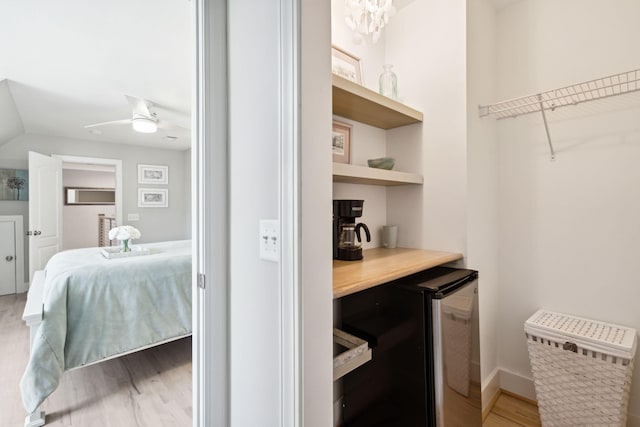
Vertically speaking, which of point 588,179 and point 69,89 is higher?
point 69,89

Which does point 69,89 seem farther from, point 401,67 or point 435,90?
point 435,90

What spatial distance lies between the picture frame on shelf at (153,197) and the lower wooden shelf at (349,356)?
5.09 metres

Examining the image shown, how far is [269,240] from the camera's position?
87cm

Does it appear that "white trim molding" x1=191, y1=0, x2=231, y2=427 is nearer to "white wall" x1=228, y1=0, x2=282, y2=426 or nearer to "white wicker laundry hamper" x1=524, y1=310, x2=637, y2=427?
"white wall" x1=228, y1=0, x2=282, y2=426

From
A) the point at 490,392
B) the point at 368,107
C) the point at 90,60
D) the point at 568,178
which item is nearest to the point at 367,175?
the point at 368,107

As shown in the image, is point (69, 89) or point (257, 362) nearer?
point (257, 362)

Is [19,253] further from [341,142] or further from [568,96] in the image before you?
[568,96]

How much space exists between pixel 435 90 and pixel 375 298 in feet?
4.24

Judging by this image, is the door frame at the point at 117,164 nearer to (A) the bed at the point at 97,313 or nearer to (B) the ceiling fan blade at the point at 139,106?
(B) the ceiling fan blade at the point at 139,106

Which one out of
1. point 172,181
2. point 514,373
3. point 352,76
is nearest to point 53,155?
point 172,181

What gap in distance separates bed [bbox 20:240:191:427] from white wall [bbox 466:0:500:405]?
7.28 feet

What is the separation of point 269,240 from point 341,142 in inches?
36.0

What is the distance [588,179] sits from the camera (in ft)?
5.31

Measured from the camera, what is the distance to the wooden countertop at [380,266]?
1.02m
